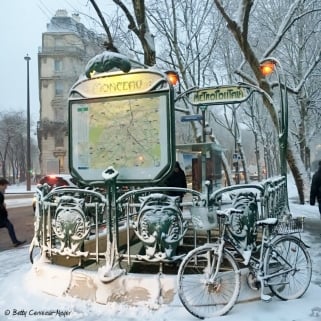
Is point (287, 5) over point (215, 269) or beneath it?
over

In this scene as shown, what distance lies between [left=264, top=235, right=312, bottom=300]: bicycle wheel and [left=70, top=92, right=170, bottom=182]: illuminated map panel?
1960mm

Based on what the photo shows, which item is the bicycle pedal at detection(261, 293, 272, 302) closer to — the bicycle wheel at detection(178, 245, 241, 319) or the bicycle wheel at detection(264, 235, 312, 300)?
the bicycle wheel at detection(264, 235, 312, 300)

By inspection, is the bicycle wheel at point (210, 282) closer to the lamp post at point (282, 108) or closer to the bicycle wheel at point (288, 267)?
the bicycle wheel at point (288, 267)

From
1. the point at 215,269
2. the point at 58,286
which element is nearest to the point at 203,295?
the point at 215,269

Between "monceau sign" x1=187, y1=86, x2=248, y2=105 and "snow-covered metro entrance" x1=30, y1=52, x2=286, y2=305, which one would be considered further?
"monceau sign" x1=187, y1=86, x2=248, y2=105

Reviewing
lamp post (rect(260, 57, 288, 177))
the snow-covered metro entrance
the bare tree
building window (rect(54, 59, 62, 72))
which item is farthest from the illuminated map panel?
building window (rect(54, 59, 62, 72))

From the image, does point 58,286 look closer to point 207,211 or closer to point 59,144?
point 207,211

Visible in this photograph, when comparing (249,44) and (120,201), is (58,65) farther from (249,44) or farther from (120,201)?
(120,201)

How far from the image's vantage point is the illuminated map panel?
6.50m

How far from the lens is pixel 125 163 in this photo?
6.77 metres

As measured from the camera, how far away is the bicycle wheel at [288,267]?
17.7 ft

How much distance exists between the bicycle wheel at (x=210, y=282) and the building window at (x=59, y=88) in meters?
58.3

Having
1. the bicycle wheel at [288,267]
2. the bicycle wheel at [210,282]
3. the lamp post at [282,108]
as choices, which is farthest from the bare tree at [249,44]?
the bicycle wheel at [210,282]

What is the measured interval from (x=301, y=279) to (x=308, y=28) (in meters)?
19.8
